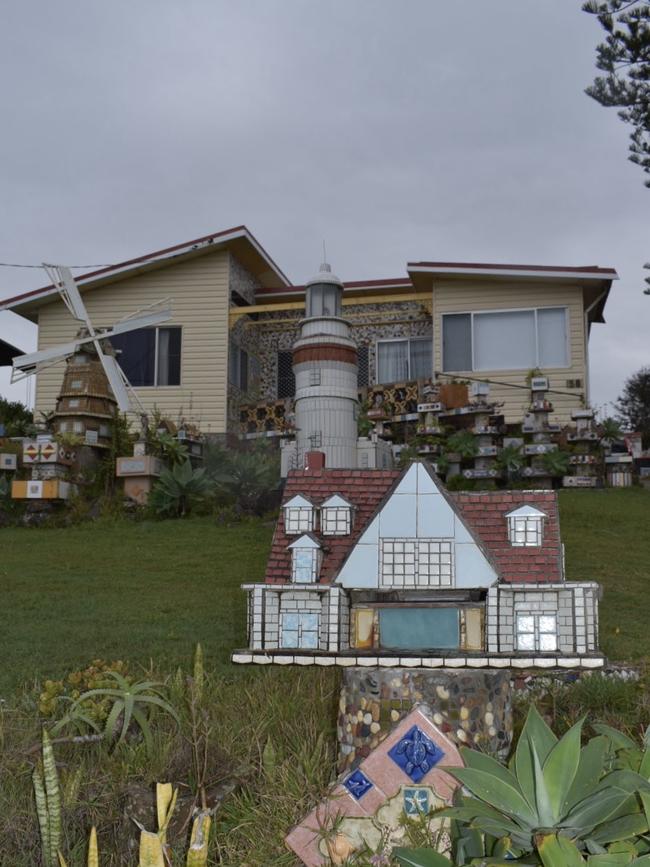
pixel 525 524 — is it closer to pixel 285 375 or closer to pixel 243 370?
pixel 243 370

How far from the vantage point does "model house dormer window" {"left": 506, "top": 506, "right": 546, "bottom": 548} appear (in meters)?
7.22

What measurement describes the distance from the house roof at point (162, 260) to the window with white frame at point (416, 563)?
20.1m

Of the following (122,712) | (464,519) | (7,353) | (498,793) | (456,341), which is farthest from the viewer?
(7,353)

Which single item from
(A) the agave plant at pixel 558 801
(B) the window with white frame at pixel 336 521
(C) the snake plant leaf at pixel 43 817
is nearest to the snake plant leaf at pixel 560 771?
A: (A) the agave plant at pixel 558 801

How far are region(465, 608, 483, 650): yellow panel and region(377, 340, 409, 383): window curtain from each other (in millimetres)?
20135

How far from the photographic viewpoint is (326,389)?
1448 cm

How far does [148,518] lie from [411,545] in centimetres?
1342

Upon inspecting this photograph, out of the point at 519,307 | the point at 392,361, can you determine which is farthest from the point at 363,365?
the point at 519,307

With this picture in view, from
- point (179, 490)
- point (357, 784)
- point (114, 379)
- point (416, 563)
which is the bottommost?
point (357, 784)

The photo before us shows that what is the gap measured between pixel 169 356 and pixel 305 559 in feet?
66.3

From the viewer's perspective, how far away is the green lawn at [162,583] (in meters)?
9.61

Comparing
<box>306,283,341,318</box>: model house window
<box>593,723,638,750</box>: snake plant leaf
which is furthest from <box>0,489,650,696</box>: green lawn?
<box>593,723,638,750</box>: snake plant leaf

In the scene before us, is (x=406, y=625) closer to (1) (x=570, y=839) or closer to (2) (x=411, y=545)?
(2) (x=411, y=545)

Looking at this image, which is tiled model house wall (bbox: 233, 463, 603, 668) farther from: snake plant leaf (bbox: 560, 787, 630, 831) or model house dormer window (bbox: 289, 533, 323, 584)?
snake plant leaf (bbox: 560, 787, 630, 831)
